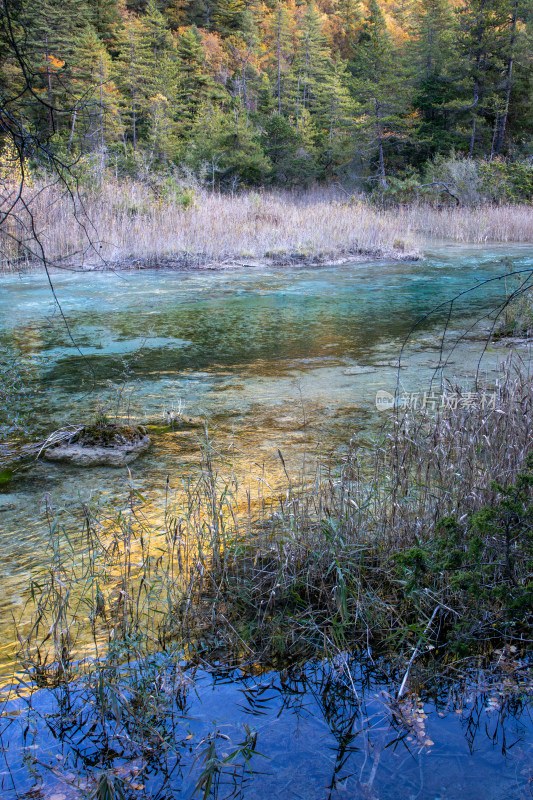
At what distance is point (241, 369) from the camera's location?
6953mm

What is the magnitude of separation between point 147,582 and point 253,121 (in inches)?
1208

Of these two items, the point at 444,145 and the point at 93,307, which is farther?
the point at 444,145

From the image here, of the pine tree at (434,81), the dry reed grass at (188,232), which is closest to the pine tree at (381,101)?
the pine tree at (434,81)

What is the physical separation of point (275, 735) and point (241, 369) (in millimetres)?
4957

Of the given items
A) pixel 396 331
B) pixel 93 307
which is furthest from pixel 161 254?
pixel 396 331

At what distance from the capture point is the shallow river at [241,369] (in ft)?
10.2

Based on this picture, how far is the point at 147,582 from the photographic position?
300cm

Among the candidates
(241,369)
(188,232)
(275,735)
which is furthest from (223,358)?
(188,232)

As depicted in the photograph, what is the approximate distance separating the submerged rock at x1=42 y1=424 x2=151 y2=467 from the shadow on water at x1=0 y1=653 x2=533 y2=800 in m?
2.16

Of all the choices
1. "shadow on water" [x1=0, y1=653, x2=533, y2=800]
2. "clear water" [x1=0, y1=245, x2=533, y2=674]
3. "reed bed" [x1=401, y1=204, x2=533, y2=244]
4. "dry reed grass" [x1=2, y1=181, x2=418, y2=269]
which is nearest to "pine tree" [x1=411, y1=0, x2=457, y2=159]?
"reed bed" [x1=401, y1=204, x2=533, y2=244]

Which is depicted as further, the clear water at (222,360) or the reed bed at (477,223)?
the reed bed at (477,223)

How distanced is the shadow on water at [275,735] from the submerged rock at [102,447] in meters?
2.16

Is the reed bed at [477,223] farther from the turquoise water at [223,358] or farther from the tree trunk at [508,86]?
the tree trunk at [508,86]

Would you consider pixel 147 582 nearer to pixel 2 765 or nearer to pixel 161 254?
pixel 2 765
